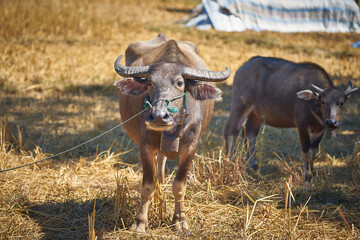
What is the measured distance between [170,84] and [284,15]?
5451mm

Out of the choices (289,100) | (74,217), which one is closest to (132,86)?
(74,217)

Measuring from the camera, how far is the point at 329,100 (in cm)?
459

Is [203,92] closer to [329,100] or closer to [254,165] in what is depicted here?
[329,100]

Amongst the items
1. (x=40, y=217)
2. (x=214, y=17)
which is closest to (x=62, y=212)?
(x=40, y=217)

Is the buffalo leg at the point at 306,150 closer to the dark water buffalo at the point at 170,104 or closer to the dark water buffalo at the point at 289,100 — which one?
the dark water buffalo at the point at 289,100

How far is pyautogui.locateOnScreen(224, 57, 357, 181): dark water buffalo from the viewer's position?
466 cm

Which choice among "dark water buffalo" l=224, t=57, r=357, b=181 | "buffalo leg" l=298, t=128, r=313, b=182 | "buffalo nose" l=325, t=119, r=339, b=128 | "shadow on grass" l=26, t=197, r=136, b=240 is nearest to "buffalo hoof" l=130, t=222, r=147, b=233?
"shadow on grass" l=26, t=197, r=136, b=240

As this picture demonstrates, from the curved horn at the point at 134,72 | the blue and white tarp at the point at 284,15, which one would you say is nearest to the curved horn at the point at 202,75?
the curved horn at the point at 134,72

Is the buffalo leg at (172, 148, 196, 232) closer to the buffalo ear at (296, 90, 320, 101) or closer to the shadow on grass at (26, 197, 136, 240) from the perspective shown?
the shadow on grass at (26, 197, 136, 240)

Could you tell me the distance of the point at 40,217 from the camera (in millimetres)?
3469

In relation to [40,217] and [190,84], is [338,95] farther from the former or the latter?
[40,217]

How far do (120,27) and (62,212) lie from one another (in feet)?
33.0

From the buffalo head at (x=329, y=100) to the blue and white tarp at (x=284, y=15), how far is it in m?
2.27

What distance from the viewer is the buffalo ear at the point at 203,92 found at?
3.13 meters
